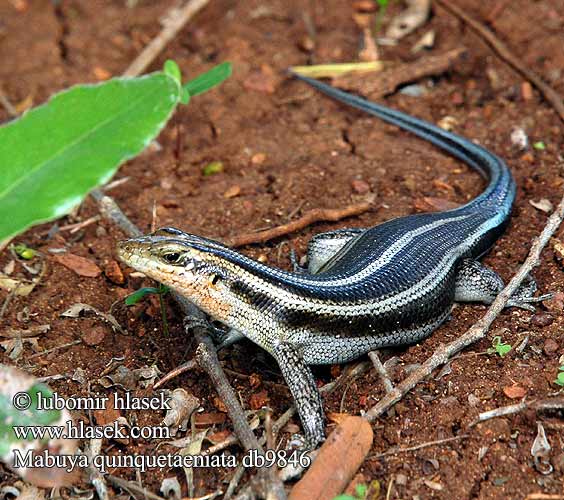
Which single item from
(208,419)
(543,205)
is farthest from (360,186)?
(208,419)

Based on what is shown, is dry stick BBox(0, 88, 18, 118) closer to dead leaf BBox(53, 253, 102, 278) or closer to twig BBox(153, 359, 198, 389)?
dead leaf BBox(53, 253, 102, 278)

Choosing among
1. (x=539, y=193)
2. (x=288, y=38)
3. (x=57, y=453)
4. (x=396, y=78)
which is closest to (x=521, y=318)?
(x=539, y=193)

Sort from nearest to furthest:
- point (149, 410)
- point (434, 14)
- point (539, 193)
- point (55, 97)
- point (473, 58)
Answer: point (55, 97) < point (149, 410) < point (539, 193) < point (473, 58) < point (434, 14)

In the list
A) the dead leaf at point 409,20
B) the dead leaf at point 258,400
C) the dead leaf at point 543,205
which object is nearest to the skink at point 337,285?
the dead leaf at point 258,400

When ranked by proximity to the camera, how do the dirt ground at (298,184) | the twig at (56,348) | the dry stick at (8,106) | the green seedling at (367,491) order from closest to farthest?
1. the green seedling at (367,491)
2. the dirt ground at (298,184)
3. the twig at (56,348)
4. the dry stick at (8,106)

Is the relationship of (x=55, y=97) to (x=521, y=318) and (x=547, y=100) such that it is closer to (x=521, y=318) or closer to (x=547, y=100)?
(x=521, y=318)

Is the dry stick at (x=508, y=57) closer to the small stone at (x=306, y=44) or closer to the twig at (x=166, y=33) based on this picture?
the small stone at (x=306, y=44)

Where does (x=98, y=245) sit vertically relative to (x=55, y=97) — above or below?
below
